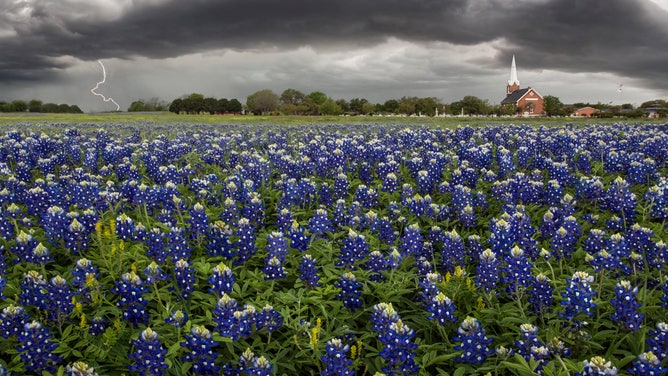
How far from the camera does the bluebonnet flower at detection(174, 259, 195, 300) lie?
410 centimetres

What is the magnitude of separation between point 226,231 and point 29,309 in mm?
1910

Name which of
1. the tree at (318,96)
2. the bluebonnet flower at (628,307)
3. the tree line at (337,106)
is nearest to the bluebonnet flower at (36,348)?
the bluebonnet flower at (628,307)

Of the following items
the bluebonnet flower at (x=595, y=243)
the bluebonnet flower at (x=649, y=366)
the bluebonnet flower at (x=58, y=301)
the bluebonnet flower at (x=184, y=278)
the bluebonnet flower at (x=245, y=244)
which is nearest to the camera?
the bluebonnet flower at (x=649, y=366)

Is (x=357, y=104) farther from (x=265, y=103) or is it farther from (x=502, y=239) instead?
(x=502, y=239)

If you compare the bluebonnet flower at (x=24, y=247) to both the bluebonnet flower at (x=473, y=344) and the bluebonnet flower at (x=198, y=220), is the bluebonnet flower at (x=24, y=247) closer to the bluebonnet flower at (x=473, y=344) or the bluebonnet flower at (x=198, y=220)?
the bluebonnet flower at (x=198, y=220)

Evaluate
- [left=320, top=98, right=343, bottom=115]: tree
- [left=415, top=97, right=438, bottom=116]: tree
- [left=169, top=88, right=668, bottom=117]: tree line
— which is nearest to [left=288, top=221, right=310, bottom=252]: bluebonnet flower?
[left=169, top=88, right=668, bottom=117]: tree line

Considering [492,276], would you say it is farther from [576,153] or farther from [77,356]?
[576,153]

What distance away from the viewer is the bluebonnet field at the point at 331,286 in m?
3.37

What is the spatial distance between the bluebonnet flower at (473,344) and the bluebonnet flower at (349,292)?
3.65ft

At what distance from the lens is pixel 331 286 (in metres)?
4.31

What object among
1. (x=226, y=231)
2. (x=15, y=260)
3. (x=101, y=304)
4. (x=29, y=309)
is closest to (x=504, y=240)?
(x=226, y=231)

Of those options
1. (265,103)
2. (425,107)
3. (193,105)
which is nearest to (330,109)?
(265,103)

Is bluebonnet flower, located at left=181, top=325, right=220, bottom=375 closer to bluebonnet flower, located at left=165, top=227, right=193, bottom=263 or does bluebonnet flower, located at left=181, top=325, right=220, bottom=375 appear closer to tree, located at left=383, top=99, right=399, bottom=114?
bluebonnet flower, located at left=165, top=227, right=193, bottom=263

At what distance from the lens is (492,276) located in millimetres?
4031
